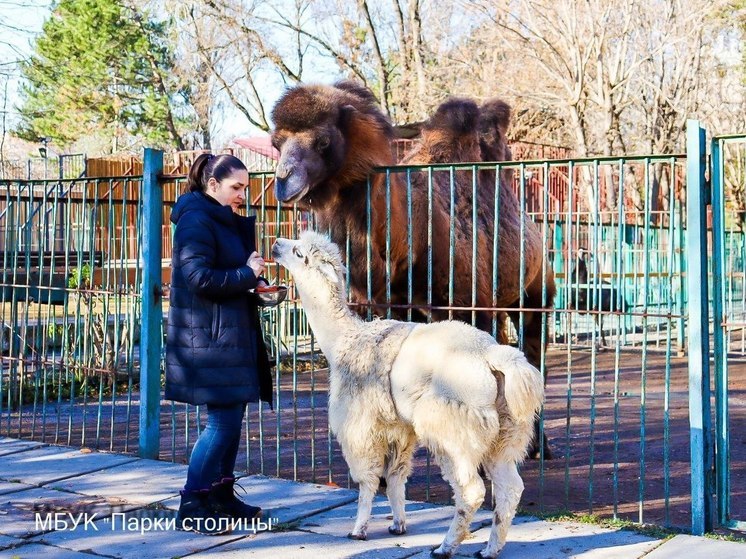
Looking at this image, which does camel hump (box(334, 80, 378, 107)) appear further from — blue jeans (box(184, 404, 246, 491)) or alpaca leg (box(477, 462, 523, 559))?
alpaca leg (box(477, 462, 523, 559))

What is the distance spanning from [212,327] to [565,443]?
4273mm

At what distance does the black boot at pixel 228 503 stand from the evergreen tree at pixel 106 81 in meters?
33.5

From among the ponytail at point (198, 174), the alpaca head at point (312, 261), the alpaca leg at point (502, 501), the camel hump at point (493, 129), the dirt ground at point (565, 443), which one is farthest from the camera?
the camel hump at point (493, 129)

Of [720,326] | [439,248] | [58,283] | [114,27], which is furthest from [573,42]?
[114,27]

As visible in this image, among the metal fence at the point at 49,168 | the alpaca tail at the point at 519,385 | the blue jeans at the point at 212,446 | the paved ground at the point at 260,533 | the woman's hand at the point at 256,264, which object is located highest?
the metal fence at the point at 49,168

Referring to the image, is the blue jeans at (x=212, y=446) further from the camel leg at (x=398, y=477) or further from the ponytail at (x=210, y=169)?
the ponytail at (x=210, y=169)

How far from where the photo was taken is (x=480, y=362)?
4656 millimetres

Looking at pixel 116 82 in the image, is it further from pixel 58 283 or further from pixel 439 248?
pixel 439 248

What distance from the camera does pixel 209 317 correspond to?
5.15 metres

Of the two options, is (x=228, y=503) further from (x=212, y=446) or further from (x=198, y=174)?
(x=198, y=174)

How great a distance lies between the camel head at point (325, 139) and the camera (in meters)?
6.48

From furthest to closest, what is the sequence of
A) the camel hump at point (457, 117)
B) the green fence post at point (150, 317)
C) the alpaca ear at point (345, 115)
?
the camel hump at point (457, 117), the green fence post at point (150, 317), the alpaca ear at point (345, 115)

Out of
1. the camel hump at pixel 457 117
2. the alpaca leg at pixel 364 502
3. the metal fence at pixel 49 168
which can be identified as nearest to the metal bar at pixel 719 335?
the alpaca leg at pixel 364 502

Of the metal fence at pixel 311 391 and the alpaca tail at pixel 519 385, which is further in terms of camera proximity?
the metal fence at pixel 311 391
